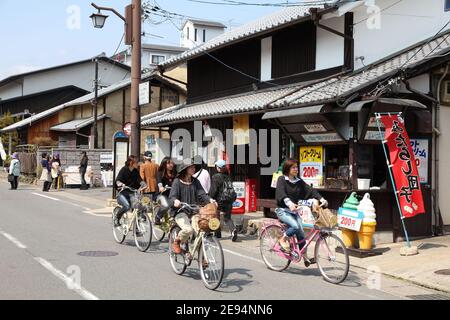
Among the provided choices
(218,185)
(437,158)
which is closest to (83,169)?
(218,185)

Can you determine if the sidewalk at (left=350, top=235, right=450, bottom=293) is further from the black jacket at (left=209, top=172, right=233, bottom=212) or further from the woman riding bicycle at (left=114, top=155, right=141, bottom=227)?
the woman riding bicycle at (left=114, top=155, right=141, bottom=227)

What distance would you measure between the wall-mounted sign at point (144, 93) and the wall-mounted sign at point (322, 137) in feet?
19.2

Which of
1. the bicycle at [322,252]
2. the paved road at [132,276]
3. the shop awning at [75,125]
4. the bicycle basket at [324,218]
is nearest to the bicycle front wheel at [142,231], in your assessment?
the paved road at [132,276]

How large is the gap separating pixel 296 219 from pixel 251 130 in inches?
285

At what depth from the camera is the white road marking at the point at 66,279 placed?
6703mm

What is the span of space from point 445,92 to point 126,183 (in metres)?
7.44

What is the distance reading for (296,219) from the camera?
8.31 meters

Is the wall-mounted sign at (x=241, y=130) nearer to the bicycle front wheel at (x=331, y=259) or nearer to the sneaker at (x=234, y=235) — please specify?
the sneaker at (x=234, y=235)

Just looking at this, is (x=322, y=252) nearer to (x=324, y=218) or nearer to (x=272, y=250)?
(x=324, y=218)

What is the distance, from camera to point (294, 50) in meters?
15.0

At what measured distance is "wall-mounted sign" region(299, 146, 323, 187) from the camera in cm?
1248

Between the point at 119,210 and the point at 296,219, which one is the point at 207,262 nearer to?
the point at 296,219
